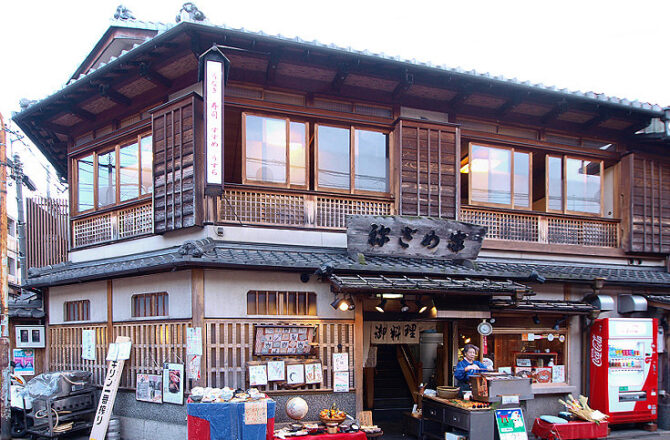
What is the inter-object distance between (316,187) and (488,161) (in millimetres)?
4975

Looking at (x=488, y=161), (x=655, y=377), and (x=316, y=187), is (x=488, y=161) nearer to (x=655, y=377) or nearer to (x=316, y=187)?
(x=316, y=187)

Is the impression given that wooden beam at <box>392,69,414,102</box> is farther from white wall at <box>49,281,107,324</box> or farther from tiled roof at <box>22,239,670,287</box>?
white wall at <box>49,281,107,324</box>

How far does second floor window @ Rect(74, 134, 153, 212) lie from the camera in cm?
1192

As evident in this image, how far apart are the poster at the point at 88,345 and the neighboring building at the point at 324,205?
8.9 inches

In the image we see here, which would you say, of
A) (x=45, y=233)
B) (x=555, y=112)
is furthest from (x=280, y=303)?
(x=45, y=233)

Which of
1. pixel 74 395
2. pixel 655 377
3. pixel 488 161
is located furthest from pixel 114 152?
pixel 655 377

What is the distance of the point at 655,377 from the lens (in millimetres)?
12875

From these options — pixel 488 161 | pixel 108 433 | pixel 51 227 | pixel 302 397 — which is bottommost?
pixel 108 433

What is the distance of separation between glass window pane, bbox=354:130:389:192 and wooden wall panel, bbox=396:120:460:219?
545 mm

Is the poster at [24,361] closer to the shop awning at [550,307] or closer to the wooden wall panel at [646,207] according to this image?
the shop awning at [550,307]

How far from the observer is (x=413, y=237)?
37.4ft

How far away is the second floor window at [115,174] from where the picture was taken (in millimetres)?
11922

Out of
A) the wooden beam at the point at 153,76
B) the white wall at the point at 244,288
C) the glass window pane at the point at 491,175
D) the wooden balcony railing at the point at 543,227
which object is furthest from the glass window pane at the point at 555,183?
the wooden beam at the point at 153,76

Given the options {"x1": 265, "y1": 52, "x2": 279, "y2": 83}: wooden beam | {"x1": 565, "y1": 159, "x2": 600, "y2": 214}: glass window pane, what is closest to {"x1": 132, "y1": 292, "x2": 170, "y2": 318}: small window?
{"x1": 265, "y1": 52, "x2": 279, "y2": 83}: wooden beam
